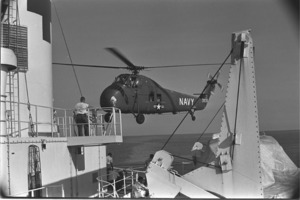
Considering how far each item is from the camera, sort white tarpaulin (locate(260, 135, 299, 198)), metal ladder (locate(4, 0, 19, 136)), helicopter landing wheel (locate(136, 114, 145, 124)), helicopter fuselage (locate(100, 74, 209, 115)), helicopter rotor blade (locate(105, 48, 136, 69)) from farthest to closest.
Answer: helicopter landing wheel (locate(136, 114, 145, 124)) → helicopter rotor blade (locate(105, 48, 136, 69)) → helicopter fuselage (locate(100, 74, 209, 115)) → metal ladder (locate(4, 0, 19, 136)) → white tarpaulin (locate(260, 135, 299, 198))

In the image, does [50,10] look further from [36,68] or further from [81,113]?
[81,113]

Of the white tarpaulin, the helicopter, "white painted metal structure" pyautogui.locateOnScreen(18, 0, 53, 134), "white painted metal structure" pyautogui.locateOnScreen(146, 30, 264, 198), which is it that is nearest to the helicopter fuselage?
the helicopter

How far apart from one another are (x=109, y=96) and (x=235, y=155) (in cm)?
1689

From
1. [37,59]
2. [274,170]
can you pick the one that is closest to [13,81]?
[37,59]

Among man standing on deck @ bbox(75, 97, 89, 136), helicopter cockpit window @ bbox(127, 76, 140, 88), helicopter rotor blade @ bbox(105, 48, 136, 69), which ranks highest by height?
helicopter rotor blade @ bbox(105, 48, 136, 69)

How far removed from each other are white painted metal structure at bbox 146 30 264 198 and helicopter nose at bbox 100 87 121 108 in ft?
51.7

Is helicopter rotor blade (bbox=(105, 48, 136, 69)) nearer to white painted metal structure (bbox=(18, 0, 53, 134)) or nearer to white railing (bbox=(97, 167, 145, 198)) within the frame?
white railing (bbox=(97, 167, 145, 198))

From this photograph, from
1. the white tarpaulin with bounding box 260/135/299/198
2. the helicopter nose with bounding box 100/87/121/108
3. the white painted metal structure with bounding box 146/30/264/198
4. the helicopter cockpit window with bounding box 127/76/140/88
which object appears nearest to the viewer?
the white painted metal structure with bounding box 146/30/264/198

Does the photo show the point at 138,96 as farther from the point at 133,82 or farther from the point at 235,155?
the point at 235,155

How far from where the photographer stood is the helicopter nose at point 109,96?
76.7ft

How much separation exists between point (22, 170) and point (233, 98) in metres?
4.75

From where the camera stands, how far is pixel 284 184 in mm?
9000

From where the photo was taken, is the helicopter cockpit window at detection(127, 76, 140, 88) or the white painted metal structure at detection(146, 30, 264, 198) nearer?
the white painted metal structure at detection(146, 30, 264, 198)

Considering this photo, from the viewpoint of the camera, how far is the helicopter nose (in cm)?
2338
